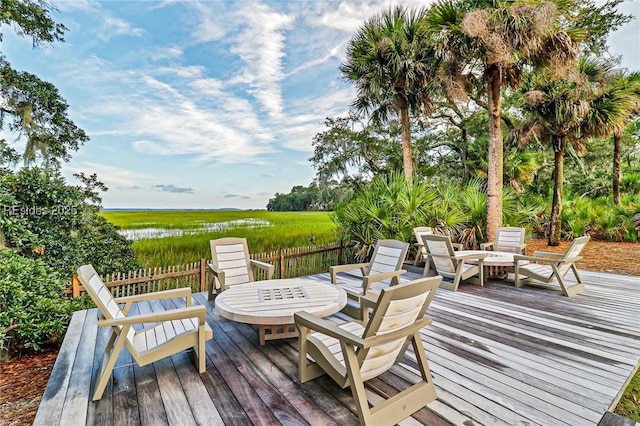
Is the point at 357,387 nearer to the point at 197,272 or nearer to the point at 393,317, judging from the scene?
the point at 393,317

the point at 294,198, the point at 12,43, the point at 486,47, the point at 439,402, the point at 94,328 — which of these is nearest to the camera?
the point at 439,402

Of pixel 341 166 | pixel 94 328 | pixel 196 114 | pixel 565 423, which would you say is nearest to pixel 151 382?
pixel 94 328

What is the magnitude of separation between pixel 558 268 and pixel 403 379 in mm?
3968

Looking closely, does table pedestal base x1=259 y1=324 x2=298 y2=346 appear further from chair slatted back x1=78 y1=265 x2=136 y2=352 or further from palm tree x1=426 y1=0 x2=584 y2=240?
palm tree x1=426 y1=0 x2=584 y2=240

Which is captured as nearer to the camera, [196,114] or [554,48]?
[554,48]

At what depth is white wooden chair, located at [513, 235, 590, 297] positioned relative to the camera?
15.1ft

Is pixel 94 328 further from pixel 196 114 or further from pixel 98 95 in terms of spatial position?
pixel 196 114

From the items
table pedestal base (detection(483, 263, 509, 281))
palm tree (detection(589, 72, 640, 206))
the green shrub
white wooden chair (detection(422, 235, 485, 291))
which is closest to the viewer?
the green shrub

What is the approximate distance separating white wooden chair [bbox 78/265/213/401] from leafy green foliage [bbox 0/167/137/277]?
2.44 m

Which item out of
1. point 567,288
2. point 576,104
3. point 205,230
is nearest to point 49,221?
point 205,230

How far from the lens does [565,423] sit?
1897 mm

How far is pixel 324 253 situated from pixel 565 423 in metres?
5.62

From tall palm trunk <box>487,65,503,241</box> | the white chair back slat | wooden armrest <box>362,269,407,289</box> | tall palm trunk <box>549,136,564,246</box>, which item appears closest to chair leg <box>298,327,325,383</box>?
the white chair back slat

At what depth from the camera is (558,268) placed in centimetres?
475
